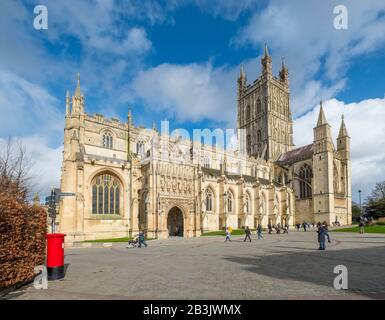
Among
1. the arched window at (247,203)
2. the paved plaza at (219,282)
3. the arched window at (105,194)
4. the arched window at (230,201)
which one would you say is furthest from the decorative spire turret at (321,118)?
the paved plaza at (219,282)

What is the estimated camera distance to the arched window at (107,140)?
150 ft

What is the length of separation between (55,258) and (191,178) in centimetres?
3295

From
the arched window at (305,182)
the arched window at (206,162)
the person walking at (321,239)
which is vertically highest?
the arched window at (206,162)

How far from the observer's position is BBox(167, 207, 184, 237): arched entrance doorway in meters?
Result: 42.6

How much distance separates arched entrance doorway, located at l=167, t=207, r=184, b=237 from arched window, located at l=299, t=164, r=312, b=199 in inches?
1241

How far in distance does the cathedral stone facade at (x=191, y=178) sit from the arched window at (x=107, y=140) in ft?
0.56

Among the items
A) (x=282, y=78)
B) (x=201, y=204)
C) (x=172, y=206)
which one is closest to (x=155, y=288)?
(x=172, y=206)

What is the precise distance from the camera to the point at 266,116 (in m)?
75.7

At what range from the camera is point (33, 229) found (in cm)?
1044

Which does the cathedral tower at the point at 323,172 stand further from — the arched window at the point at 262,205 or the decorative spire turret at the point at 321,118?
the arched window at the point at 262,205

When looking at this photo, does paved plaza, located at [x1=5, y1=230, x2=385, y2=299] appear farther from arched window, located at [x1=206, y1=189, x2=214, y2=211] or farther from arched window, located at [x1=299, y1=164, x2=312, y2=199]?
arched window, located at [x1=299, y1=164, x2=312, y2=199]

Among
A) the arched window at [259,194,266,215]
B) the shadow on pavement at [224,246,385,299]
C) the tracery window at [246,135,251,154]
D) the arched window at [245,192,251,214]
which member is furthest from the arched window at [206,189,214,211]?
the tracery window at [246,135,251,154]

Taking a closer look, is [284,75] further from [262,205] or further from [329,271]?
[329,271]
